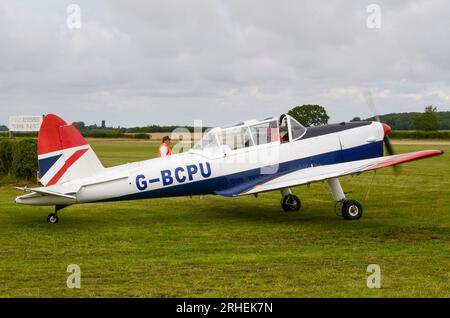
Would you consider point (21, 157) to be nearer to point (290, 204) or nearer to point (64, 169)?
point (64, 169)

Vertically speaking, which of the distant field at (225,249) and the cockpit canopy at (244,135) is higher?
the cockpit canopy at (244,135)

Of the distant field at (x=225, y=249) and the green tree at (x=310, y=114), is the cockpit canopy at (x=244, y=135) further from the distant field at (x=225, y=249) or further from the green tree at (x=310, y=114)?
the green tree at (x=310, y=114)

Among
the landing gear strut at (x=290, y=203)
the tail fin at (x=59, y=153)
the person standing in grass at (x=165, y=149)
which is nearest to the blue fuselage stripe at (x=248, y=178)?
the tail fin at (x=59, y=153)

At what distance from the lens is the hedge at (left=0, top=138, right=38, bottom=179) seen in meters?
19.6

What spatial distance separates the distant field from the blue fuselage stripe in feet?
2.11

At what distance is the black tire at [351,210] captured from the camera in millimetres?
11688

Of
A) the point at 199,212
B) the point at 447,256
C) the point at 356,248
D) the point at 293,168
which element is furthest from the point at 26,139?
the point at 447,256

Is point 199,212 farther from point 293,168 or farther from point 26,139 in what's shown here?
point 26,139

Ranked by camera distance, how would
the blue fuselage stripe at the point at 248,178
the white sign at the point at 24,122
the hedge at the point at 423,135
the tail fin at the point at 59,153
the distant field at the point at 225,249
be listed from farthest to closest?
the hedge at the point at 423,135, the white sign at the point at 24,122, the blue fuselage stripe at the point at 248,178, the tail fin at the point at 59,153, the distant field at the point at 225,249

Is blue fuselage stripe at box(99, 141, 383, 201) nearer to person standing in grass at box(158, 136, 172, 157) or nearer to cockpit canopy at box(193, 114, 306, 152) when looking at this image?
cockpit canopy at box(193, 114, 306, 152)

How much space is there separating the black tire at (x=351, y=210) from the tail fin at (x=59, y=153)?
5.14 m

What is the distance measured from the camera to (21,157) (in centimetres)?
1975

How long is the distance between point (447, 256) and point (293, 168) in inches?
169
